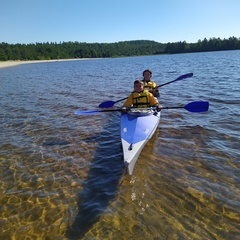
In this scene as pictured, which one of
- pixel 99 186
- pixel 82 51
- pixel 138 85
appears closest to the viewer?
pixel 99 186

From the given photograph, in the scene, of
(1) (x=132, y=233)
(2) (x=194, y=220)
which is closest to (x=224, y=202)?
(2) (x=194, y=220)

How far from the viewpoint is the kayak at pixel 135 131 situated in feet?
16.9

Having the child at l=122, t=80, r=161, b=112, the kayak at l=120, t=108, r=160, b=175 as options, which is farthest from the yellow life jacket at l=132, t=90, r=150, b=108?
the kayak at l=120, t=108, r=160, b=175

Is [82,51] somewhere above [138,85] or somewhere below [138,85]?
below

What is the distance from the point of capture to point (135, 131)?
6.41 meters

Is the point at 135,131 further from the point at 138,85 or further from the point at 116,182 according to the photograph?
the point at 138,85

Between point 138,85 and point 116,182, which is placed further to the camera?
point 138,85

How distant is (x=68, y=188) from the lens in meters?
5.21

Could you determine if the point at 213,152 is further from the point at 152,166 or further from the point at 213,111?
the point at 213,111

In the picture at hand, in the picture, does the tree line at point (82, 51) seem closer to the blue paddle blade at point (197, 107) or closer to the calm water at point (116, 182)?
the calm water at point (116, 182)

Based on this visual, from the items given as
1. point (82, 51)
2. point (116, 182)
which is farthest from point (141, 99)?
point (82, 51)

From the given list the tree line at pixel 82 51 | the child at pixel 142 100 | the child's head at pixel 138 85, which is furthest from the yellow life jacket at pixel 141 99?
the tree line at pixel 82 51

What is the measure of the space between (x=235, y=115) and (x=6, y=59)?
95389 millimetres

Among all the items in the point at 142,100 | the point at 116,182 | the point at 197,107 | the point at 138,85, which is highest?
the point at 138,85
